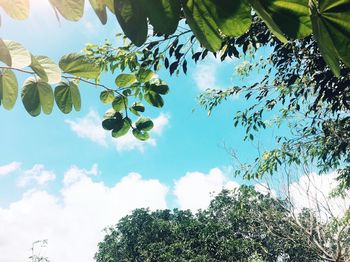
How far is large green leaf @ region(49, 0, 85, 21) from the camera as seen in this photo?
40 cm

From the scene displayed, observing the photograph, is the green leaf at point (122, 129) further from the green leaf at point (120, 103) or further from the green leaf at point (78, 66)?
the green leaf at point (78, 66)

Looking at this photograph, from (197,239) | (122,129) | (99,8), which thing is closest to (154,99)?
(122,129)

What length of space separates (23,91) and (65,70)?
8 centimetres

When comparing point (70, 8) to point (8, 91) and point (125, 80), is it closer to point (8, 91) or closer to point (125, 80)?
A: point (8, 91)

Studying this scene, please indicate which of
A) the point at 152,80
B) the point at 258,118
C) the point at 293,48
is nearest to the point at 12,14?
the point at 152,80

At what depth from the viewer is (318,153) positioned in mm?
6309

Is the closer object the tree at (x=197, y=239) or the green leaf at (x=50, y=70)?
the green leaf at (x=50, y=70)

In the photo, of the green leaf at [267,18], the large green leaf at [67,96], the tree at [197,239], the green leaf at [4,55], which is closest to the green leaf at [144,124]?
the large green leaf at [67,96]

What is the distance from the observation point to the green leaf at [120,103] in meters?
0.87

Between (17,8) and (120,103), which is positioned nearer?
(17,8)

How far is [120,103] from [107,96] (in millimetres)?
47

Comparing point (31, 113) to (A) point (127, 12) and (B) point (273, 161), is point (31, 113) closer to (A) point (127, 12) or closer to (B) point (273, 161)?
(A) point (127, 12)

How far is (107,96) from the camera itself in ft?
2.95

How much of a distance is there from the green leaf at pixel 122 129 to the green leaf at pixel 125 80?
86mm
